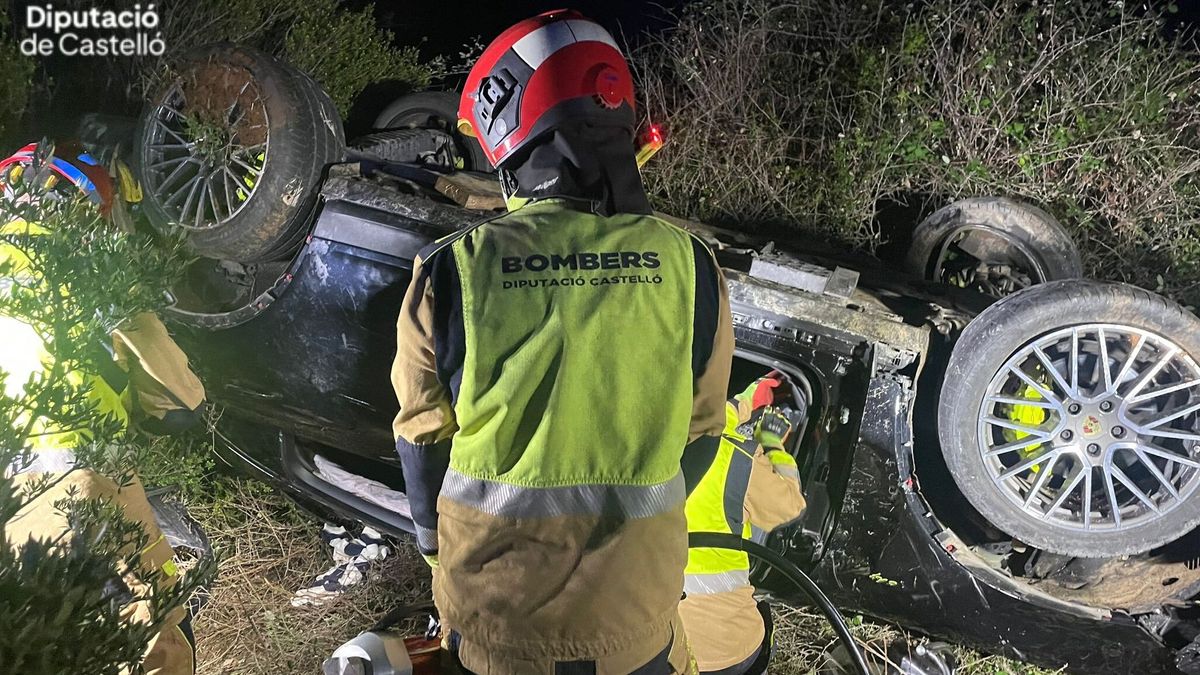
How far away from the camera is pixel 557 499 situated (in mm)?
1735

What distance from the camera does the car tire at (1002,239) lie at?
10.5 ft

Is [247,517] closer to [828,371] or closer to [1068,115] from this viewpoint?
[828,371]

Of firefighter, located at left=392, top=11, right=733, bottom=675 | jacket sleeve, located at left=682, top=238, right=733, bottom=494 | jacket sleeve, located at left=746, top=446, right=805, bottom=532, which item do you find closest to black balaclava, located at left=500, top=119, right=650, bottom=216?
firefighter, located at left=392, top=11, right=733, bottom=675

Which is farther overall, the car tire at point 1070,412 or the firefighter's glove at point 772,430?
the firefighter's glove at point 772,430

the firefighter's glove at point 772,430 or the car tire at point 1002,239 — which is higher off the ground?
the car tire at point 1002,239

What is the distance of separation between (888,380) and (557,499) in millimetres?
1415

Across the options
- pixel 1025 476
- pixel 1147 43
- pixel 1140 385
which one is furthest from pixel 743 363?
pixel 1147 43

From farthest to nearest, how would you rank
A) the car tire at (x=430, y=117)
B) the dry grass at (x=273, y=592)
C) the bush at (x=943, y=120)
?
the car tire at (x=430, y=117)
the bush at (x=943, y=120)
the dry grass at (x=273, y=592)

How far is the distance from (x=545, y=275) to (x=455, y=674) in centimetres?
97

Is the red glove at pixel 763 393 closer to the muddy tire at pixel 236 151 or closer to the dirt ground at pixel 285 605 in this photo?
the dirt ground at pixel 285 605

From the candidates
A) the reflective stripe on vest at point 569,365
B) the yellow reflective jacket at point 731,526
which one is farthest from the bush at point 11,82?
the yellow reflective jacket at point 731,526

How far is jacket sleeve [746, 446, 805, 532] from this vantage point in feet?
8.04

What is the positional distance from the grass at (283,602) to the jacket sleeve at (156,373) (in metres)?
1.32

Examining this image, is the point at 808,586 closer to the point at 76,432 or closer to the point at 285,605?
the point at 76,432
